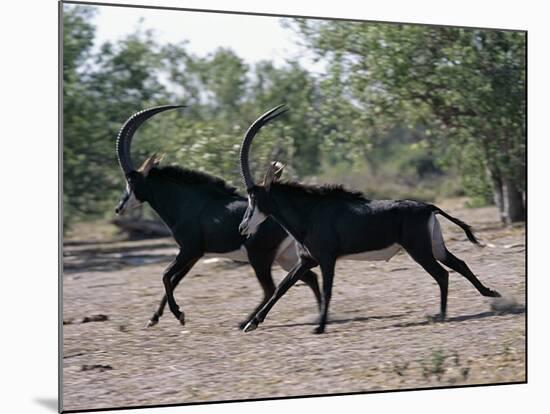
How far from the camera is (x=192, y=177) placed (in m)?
9.50

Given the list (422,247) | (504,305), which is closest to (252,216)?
(422,247)

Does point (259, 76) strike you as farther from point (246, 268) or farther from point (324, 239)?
point (324, 239)

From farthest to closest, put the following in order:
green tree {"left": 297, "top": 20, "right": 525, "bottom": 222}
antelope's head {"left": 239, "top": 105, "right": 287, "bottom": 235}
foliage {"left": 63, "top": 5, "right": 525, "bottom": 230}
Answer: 1. foliage {"left": 63, "top": 5, "right": 525, "bottom": 230}
2. green tree {"left": 297, "top": 20, "right": 525, "bottom": 222}
3. antelope's head {"left": 239, "top": 105, "right": 287, "bottom": 235}

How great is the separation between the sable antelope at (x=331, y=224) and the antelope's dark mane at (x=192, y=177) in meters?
0.49

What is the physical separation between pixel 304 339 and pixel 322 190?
1.27 m

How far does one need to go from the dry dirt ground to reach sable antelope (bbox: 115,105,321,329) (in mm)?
403

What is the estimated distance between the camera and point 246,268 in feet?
38.6

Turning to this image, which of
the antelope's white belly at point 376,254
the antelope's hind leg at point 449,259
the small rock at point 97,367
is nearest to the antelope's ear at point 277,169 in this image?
the antelope's white belly at point 376,254

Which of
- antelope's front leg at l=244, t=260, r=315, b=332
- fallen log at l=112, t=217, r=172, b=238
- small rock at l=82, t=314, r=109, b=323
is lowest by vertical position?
fallen log at l=112, t=217, r=172, b=238

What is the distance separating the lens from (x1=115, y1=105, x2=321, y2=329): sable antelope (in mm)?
9281

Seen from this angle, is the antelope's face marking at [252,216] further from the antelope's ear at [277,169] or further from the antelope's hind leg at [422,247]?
the antelope's hind leg at [422,247]

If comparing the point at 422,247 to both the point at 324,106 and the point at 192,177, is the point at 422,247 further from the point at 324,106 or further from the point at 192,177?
the point at 324,106

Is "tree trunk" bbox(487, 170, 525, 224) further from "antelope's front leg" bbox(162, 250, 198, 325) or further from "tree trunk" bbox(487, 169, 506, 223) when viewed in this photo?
"antelope's front leg" bbox(162, 250, 198, 325)

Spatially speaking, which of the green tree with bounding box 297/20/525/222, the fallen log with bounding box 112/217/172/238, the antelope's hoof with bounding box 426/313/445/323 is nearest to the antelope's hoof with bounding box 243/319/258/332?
the antelope's hoof with bounding box 426/313/445/323
